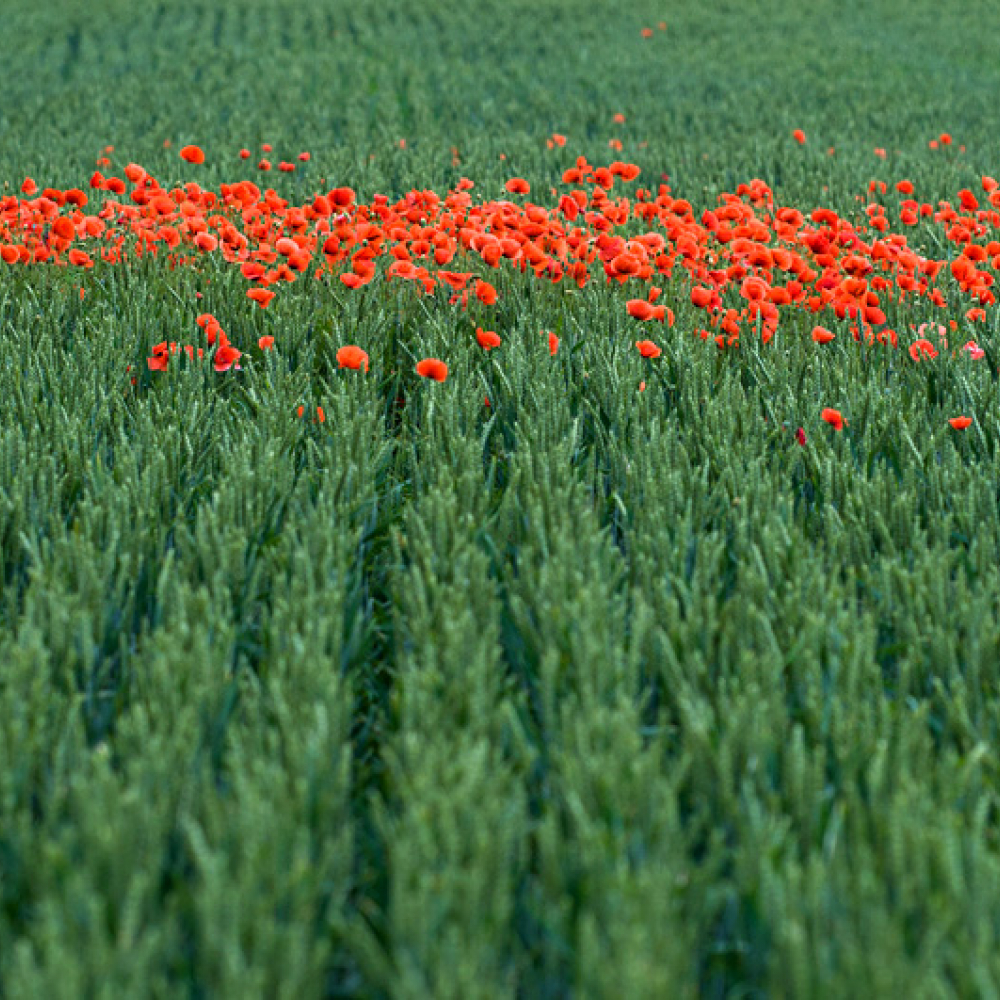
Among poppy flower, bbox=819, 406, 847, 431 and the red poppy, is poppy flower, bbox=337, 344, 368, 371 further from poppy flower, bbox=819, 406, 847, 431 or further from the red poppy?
poppy flower, bbox=819, 406, 847, 431

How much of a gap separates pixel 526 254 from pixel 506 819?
2.44m

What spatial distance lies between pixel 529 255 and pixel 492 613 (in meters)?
1.96

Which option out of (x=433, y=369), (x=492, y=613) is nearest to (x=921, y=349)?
(x=433, y=369)

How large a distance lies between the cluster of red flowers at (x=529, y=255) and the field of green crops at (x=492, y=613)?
0.08 ft

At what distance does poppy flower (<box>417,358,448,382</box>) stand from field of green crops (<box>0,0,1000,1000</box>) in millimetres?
65

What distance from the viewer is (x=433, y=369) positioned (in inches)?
96.0

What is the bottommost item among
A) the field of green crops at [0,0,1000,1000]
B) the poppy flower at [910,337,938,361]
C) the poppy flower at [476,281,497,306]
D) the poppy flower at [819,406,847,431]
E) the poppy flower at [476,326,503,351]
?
the field of green crops at [0,0,1000,1000]

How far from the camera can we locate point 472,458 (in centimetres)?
204

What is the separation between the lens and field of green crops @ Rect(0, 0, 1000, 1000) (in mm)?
1011

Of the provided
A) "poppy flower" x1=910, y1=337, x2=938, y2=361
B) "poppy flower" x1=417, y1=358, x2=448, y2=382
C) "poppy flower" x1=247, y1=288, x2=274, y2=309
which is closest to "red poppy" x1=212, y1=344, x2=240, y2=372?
"poppy flower" x1=247, y1=288, x2=274, y2=309

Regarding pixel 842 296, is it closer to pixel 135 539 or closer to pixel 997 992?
pixel 135 539

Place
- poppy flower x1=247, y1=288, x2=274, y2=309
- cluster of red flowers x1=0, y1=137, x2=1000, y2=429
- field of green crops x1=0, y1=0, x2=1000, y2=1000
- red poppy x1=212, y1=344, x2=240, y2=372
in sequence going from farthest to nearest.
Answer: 1. cluster of red flowers x1=0, y1=137, x2=1000, y2=429
2. poppy flower x1=247, y1=288, x2=274, y2=309
3. red poppy x1=212, y1=344, x2=240, y2=372
4. field of green crops x1=0, y1=0, x2=1000, y2=1000

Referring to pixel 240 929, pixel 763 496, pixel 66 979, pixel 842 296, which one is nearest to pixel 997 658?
pixel 763 496

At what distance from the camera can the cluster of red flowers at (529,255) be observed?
2973 mm
